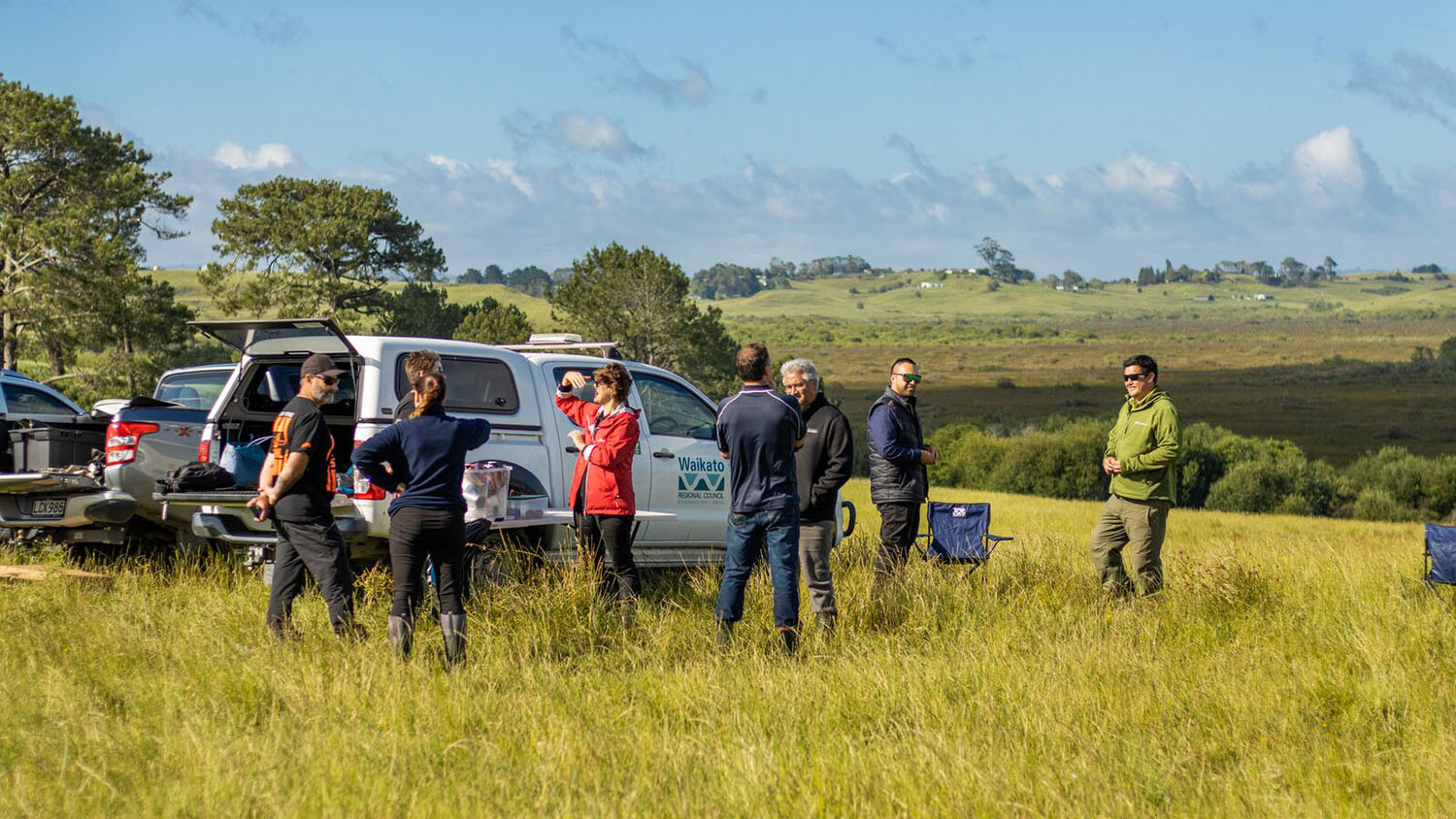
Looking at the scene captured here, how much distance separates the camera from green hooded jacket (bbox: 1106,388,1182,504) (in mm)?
8031

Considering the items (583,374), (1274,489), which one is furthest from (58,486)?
(1274,489)

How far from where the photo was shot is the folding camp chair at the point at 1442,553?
25.1 ft

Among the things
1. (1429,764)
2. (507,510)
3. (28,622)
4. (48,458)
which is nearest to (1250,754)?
(1429,764)

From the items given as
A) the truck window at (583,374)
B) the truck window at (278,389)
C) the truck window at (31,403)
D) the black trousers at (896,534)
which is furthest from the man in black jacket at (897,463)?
the truck window at (31,403)

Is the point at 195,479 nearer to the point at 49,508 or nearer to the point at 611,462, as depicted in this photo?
the point at 49,508

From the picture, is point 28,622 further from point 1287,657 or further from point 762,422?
point 1287,657

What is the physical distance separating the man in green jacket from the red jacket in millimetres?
3050

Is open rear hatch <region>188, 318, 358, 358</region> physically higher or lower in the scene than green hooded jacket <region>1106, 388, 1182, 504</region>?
higher

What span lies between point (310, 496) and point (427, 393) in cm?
91

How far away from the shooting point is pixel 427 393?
21.1 ft

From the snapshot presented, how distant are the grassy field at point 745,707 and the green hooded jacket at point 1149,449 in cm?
71

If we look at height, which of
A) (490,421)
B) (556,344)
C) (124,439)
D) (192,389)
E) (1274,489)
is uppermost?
(556,344)

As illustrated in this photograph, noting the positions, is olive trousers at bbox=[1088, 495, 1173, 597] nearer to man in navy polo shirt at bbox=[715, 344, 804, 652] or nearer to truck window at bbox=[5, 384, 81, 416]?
man in navy polo shirt at bbox=[715, 344, 804, 652]

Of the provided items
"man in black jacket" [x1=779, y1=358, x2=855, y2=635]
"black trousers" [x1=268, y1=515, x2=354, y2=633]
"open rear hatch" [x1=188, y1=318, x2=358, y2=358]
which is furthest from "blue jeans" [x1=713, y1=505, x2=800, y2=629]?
"open rear hatch" [x1=188, y1=318, x2=358, y2=358]
